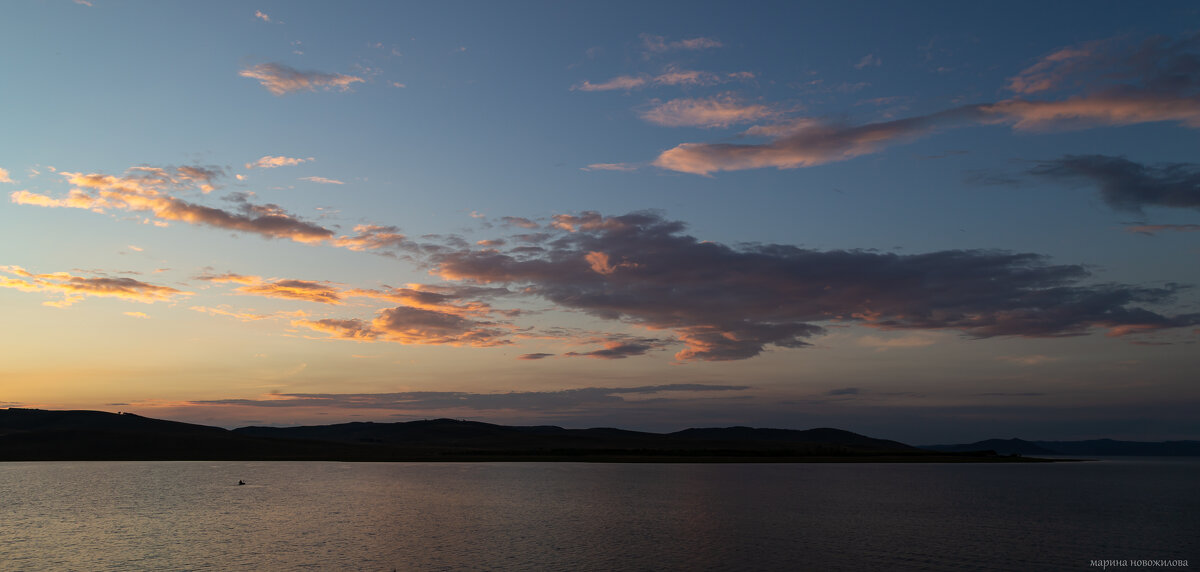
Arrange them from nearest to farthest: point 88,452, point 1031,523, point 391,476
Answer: point 1031,523 → point 391,476 → point 88,452

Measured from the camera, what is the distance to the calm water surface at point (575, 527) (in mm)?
40406

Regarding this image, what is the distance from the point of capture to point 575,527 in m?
52.7

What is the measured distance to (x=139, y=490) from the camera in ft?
277

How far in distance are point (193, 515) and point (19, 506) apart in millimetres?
19226

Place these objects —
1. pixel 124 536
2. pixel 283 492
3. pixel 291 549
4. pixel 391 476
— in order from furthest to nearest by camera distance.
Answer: pixel 391 476 → pixel 283 492 → pixel 124 536 → pixel 291 549

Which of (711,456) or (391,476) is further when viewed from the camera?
(711,456)

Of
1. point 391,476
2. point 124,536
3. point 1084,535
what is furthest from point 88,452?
point 1084,535

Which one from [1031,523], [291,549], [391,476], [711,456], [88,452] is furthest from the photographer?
[711,456]

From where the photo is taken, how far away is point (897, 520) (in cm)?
5897

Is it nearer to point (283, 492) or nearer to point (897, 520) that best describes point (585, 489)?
point (283, 492)

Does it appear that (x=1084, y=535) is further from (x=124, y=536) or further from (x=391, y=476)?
(x=391, y=476)

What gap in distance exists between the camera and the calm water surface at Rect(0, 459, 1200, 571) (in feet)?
133

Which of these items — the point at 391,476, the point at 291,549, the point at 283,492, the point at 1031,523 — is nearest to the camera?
the point at 291,549

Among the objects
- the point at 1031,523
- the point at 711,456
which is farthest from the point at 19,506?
the point at 711,456
